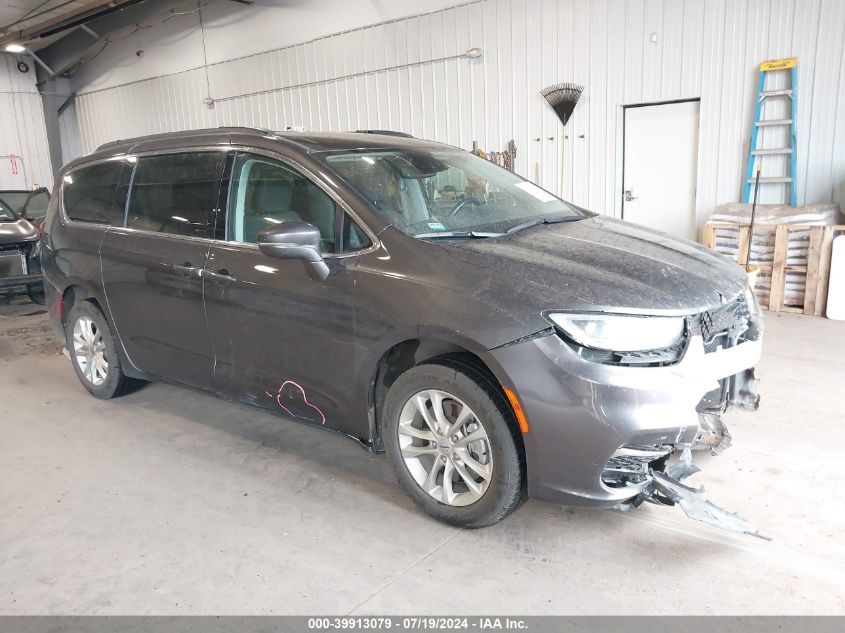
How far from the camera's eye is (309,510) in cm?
280

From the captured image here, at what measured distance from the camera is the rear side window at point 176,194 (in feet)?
10.5

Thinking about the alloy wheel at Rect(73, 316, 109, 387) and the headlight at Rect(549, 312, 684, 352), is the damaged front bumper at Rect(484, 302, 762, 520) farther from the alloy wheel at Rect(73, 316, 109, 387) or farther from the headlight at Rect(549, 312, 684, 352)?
the alloy wheel at Rect(73, 316, 109, 387)

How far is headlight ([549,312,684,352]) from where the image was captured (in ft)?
7.14

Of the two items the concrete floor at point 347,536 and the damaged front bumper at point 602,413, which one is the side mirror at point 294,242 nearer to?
the damaged front bumper at point 602,413

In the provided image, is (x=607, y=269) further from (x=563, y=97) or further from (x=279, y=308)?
(x=563, y=97)

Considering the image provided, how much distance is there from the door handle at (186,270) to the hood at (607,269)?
1.39 metres

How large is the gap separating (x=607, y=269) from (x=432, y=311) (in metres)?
0.66

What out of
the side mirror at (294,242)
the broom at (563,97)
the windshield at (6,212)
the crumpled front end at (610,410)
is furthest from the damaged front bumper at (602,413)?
the windshield at (6,212)

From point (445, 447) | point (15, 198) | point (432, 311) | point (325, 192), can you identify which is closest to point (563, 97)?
point (325, 192)

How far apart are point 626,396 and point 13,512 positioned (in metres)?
2.67

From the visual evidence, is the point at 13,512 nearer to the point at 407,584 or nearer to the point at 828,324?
the point at 407,584

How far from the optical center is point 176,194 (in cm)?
340

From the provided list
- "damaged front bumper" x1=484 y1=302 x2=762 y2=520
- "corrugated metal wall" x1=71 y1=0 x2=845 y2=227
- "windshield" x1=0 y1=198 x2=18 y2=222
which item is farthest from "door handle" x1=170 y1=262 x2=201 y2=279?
"corrugated metal wall" x1=71 y1=0 x2=845 y2=227

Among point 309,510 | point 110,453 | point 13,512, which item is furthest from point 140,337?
point 309,510
